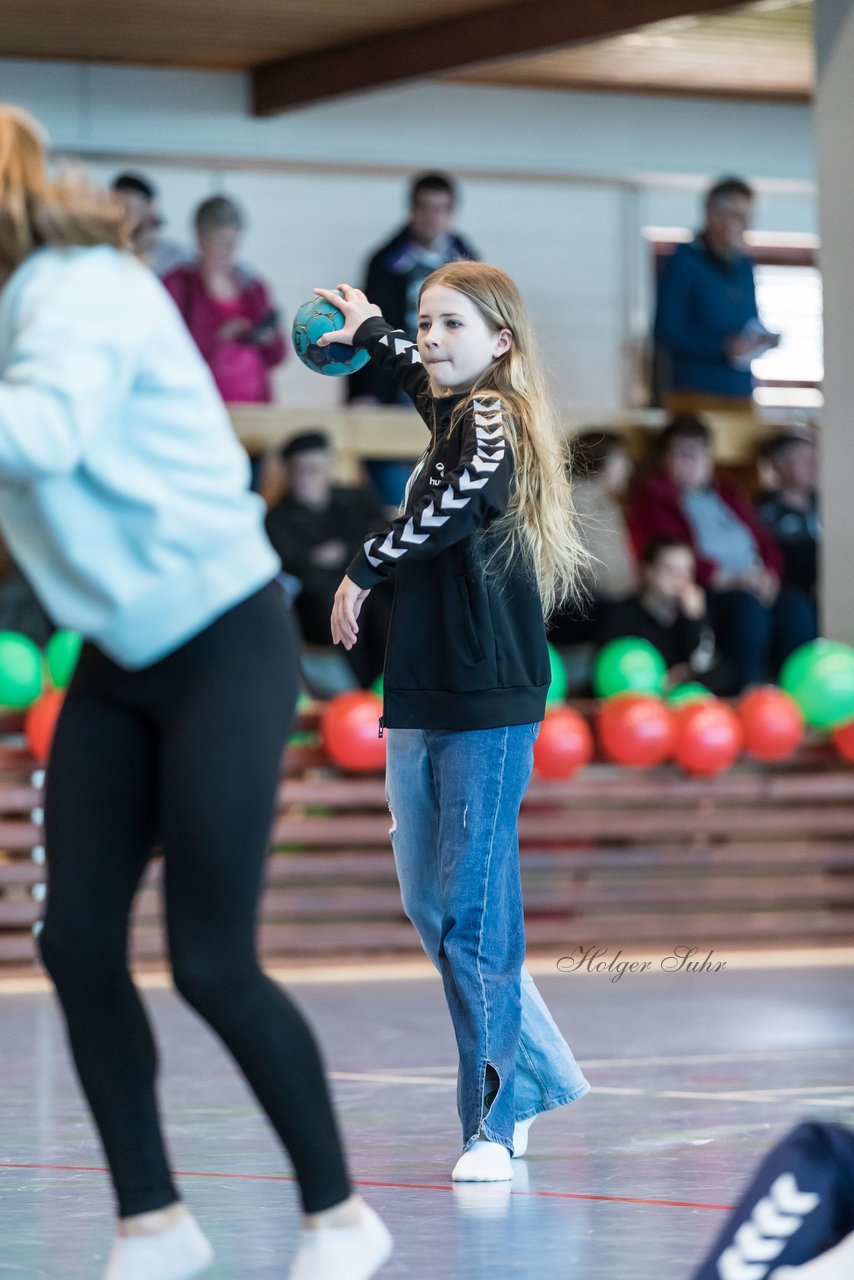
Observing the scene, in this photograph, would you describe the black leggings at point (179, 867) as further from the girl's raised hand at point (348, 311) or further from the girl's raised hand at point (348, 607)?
the girl's raised hand at point (348, 311)

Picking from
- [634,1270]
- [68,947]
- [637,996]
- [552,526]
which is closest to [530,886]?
[637,996]

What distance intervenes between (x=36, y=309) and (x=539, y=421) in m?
1.48

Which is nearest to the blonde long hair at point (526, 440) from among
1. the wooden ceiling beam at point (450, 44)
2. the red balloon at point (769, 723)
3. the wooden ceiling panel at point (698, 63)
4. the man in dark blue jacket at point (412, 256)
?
the red balloon at point (769, 723)

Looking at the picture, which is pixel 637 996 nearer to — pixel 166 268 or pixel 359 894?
pixel 359 894

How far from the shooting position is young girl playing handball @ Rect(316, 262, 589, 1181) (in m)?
3.57

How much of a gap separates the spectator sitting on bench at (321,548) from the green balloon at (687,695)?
3.84 feet

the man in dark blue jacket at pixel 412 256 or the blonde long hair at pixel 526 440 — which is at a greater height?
the man in dark blue jacket at pixel 412 256

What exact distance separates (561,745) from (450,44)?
11.9ft

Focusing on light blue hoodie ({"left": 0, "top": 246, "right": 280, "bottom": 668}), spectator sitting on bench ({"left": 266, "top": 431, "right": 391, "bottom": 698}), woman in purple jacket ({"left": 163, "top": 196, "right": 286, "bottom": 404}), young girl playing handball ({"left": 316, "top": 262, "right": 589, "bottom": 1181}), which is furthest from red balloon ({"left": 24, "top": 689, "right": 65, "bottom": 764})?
light blue hoodie ({"left": 0, "top": 246, "right": 280, "bottom": 668})

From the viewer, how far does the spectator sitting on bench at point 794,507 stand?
9789mm

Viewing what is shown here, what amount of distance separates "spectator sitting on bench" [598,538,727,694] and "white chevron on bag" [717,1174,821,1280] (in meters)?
5.95

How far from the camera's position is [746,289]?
10047mm

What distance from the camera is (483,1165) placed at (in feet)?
11.7

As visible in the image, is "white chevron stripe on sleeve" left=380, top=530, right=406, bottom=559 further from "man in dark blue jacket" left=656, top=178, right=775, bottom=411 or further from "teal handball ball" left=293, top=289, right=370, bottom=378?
"man in dark blue jacket" left=656, top=178, right=775, bottom=411
